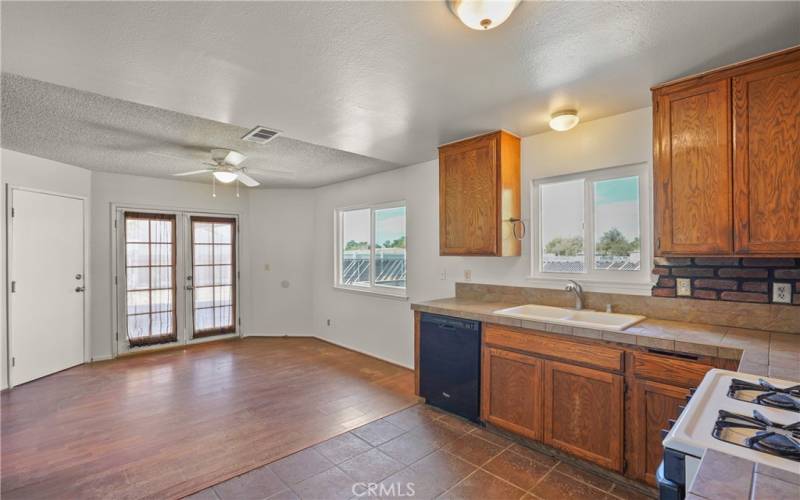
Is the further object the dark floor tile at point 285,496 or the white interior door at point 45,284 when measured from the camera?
the white interior door at point 45,284

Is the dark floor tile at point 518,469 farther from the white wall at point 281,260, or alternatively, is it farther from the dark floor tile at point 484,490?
the white wall at point 281,260

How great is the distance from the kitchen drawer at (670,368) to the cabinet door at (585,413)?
0.46ft

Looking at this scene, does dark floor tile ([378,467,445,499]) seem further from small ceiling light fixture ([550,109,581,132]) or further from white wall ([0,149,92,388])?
white wall ([0,149,92,388])

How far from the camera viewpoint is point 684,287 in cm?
239

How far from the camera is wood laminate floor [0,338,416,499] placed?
2312mm

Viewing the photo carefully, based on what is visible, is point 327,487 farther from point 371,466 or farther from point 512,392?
point 512,392

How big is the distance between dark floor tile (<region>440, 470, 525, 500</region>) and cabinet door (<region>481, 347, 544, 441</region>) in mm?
454

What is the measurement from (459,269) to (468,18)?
8.49 feet

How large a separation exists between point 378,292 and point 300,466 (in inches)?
102

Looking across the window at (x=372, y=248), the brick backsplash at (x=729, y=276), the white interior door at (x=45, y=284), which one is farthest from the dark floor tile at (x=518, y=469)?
the white interior door at (x=45, y=284)

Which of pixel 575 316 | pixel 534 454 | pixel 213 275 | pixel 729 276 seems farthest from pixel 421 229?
pixel 213 275

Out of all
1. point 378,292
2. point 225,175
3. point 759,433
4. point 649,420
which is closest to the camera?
point 759,433

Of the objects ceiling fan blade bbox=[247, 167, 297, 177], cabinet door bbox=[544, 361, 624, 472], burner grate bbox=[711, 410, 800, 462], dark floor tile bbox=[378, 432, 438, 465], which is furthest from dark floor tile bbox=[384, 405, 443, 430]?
ceiling fan blade bbox=[247, 167, 297, 177]

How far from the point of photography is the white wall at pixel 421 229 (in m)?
2.72
